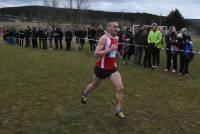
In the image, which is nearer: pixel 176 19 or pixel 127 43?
pixel 127 43

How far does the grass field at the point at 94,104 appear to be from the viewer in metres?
8.30

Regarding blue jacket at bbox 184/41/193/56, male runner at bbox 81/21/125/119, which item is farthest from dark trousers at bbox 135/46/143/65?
male runner at bbox 81/21/125/119

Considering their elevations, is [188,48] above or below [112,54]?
below

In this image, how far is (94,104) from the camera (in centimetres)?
1041

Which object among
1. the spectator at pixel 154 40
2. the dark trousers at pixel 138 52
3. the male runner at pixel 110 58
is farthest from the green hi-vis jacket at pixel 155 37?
the male runner at pixel 110 58

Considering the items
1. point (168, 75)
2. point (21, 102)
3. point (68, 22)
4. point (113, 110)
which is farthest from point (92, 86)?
point (68, 22)

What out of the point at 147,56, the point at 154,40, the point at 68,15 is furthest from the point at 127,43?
the point at 68,15

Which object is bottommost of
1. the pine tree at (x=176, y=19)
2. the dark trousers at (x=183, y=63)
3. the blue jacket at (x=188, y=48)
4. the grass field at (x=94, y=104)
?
the grass field at (x=94, y=104)

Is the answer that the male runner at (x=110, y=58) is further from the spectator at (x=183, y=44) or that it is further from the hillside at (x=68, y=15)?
the hillside at (x=68, y=15)

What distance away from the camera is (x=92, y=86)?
9.36 m

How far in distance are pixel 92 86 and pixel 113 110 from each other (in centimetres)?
85

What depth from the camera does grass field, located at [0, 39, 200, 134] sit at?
8297 mm

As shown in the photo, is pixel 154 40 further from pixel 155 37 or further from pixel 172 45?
pixel 172 45

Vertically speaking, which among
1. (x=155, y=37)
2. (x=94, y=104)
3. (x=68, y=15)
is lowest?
(x=94, y=104)
